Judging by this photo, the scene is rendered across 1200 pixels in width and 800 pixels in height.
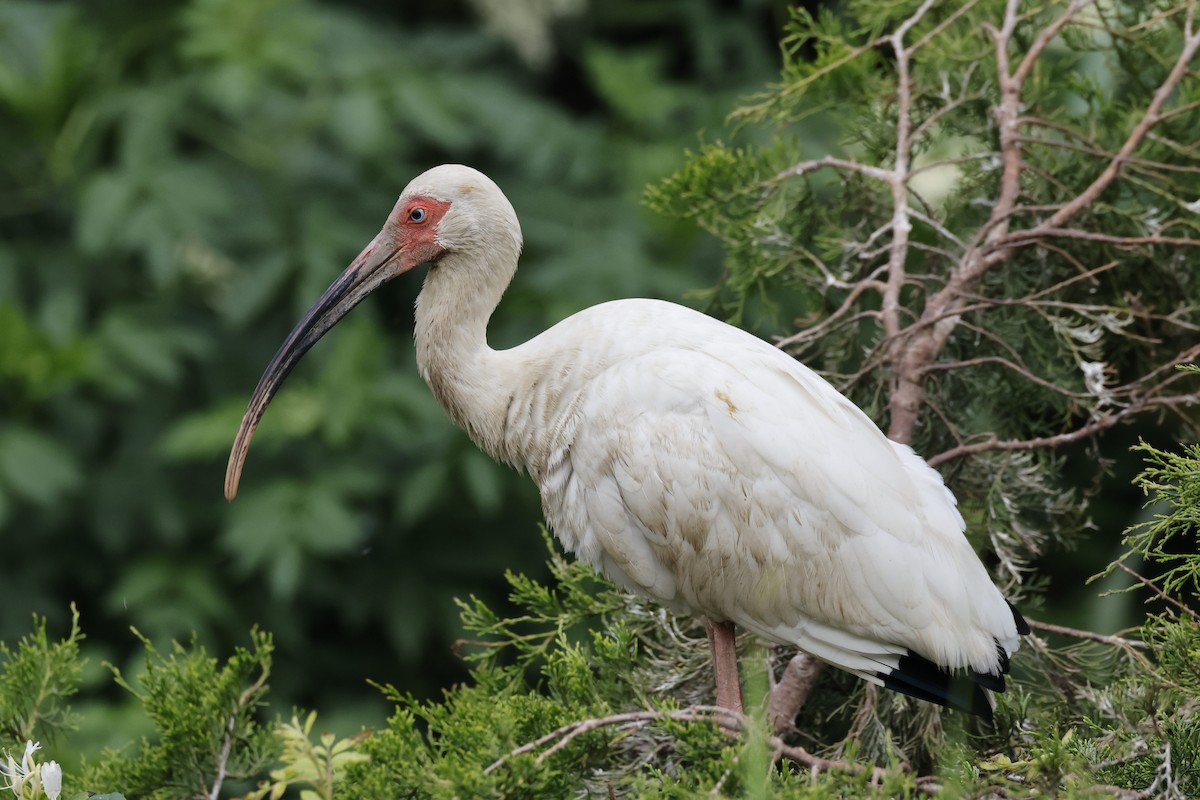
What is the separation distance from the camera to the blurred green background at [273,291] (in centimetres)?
608

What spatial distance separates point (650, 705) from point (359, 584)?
12.3 feet

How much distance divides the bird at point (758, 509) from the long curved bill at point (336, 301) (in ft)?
1.80

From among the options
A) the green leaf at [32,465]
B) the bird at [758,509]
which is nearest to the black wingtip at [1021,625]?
the bird at [758,509]

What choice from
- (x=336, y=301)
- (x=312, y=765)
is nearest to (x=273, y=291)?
(x=336, y=301)

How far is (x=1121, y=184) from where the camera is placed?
448 cm

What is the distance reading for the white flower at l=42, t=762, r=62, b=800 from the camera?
9.11 feet

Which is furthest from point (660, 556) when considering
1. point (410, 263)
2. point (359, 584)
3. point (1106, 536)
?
point (1106, 536)

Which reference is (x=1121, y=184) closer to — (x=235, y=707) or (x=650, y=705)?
(x=650, y=705)

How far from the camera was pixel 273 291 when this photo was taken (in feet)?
20.9

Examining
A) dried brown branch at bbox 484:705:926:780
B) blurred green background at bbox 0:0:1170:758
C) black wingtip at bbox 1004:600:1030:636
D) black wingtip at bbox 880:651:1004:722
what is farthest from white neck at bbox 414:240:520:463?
blurred green background at bbox 0:0:1170:758

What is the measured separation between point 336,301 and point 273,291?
2.53 m

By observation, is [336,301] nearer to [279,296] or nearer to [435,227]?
[435,227]

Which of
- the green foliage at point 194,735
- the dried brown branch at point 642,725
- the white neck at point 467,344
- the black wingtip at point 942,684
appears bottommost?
the green foliage at point 194,735

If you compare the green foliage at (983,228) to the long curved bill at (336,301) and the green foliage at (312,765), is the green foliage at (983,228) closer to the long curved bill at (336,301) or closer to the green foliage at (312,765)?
the long curved bill at (336,301)
